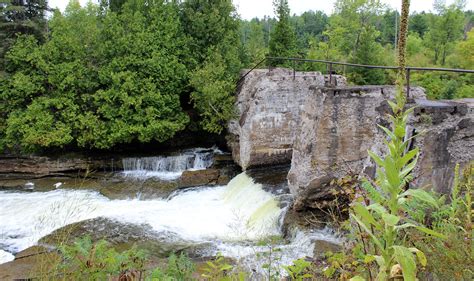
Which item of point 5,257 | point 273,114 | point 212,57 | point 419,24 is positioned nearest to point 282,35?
point 212,57

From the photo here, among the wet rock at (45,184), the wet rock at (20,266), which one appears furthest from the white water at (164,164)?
the wet rock at (20,266)

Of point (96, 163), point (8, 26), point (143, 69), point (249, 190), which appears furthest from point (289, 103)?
point (8, 26)

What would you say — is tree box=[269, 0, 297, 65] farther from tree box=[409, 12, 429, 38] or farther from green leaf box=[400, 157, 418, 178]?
tree box=[409, 12, 429, 38]

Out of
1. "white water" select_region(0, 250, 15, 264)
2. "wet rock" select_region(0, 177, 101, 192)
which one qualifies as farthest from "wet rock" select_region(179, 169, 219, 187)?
"white water" select_region(0, 250, 15, 264)

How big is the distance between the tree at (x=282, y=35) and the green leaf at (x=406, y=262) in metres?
19.4

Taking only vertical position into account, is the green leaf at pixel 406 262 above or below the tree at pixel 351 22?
below

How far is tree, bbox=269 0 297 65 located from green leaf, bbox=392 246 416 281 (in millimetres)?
19367

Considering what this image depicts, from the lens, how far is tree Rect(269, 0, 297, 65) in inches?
806

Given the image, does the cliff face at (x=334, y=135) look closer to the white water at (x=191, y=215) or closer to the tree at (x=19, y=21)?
the white water at (x=191, y=215)

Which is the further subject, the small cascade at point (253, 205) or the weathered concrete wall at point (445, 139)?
the small cascade at point (253, 205)

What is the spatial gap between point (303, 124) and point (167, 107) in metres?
7.36

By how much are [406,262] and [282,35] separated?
1979 cm

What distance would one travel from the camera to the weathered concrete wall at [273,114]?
44.2ft

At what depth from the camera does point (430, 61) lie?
107 ft
